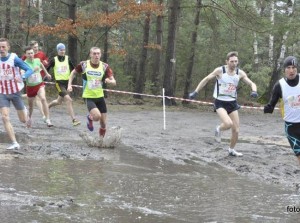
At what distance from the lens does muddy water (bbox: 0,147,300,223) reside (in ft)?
15.5

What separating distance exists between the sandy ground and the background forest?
7.24 meters

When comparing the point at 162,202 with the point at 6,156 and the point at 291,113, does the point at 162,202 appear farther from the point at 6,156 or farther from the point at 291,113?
the point at 6,156

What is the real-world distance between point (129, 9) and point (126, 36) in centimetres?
1141

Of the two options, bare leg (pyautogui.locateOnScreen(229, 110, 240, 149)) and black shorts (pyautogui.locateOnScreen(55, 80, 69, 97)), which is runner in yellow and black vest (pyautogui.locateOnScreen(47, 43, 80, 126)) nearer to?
black shorts (pyautogui.locateOnScreen(55, 80, 69, 97))

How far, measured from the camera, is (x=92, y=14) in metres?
22.1

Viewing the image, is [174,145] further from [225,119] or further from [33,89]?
[33,89]

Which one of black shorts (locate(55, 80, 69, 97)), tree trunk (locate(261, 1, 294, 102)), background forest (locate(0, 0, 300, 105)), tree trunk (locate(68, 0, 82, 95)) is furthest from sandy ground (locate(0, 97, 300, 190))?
tree trunk (locate(261, 1, 294, 102))

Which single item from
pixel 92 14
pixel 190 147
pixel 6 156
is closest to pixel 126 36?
pixel 92 14

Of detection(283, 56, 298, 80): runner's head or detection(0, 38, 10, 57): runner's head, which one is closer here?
detection(283, 56, 298, 80): runner's head

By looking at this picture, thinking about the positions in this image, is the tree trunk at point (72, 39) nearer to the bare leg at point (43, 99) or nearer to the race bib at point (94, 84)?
the bare leg at point (43, 99)

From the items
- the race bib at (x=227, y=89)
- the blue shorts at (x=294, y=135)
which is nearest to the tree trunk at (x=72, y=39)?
the race bib at (x=227, y=89)

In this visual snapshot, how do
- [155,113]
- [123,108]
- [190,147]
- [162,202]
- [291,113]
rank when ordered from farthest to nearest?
1. [123,108]
2. [155,113]
3. [190,147]
4. [291,113]
5. [162,202]

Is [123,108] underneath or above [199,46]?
underneath

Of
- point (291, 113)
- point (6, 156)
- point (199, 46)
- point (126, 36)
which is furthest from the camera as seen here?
point (126, 36)
